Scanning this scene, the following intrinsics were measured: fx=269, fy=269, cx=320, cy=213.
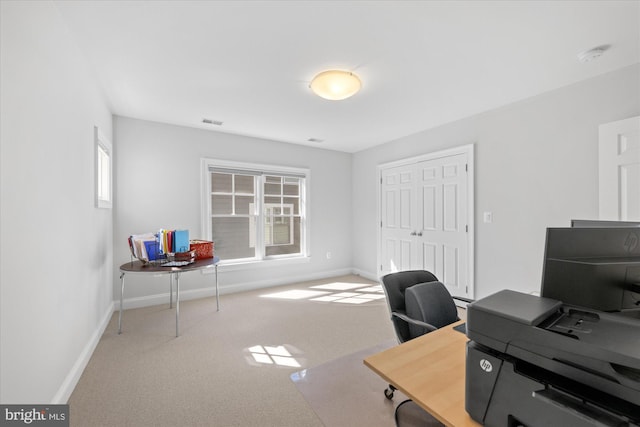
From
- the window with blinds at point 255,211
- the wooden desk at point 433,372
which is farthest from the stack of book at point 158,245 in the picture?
the wooden desk at point 433,372

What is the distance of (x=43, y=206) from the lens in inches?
63.5

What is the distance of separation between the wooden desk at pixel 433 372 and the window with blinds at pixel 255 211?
368 cm

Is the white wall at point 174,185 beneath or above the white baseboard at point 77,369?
above

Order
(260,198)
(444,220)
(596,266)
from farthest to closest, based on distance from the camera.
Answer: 1. (260,198)
2. (444,220)
3. (596,266)

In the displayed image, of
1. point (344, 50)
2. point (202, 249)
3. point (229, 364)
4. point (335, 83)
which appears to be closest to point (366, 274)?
point (202, 249)

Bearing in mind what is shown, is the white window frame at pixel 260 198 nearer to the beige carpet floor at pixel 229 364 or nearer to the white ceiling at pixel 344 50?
the beige carpet floor at pixel 229 364

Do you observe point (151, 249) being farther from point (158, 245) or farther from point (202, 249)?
point (202, 249)

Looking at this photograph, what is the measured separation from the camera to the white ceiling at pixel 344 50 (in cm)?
176

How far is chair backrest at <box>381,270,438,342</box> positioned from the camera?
72.3 inches

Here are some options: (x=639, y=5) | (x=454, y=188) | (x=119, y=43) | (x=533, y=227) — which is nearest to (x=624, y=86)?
(x=639, y=5)

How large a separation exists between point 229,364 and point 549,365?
240 cm

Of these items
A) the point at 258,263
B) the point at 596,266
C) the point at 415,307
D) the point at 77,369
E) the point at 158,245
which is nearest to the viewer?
the point at 596,266

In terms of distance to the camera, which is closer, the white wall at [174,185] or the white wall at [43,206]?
the white wall at [43,206]

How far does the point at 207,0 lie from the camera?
1671mm
